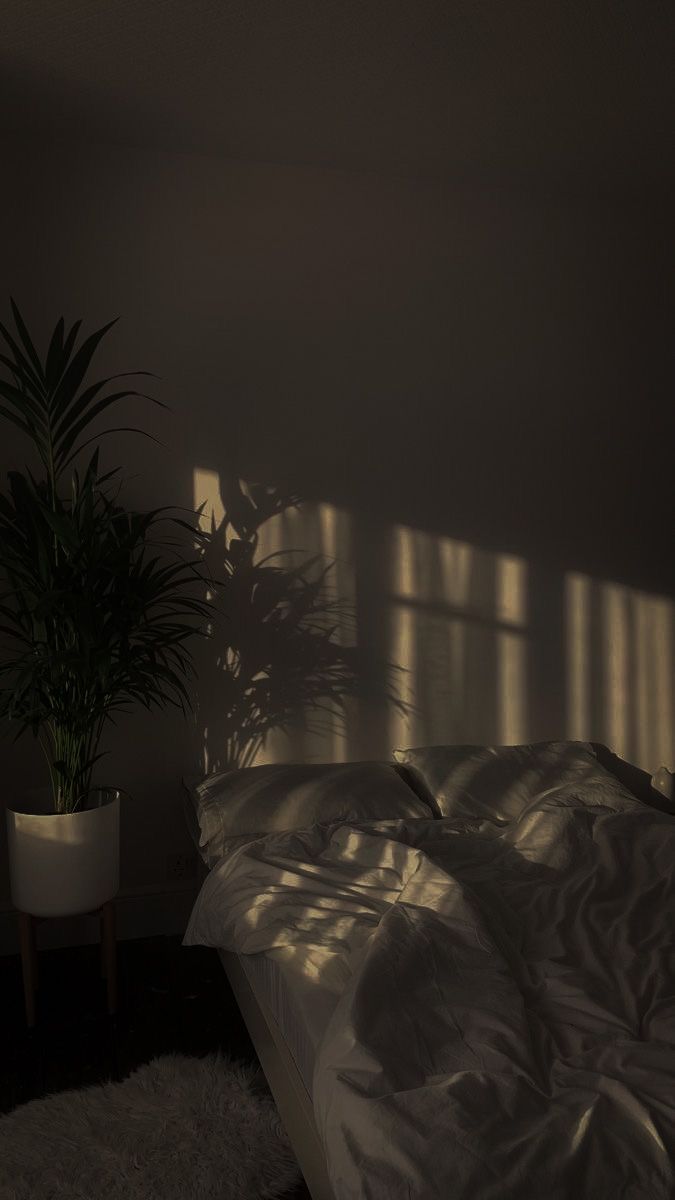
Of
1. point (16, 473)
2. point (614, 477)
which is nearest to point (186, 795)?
point (16, 473)

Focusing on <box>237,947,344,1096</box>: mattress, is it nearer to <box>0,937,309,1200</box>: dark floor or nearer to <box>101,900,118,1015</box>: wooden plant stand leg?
<box>0,937,309,1200</box>: dark floor

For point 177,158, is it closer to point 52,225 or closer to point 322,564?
point 52,225

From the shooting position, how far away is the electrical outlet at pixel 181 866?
3.46 metres

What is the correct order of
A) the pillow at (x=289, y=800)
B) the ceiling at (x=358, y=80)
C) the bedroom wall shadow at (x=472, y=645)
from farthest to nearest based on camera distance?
the bedroom wall shadow at (x=472, y=645) < the pillow at (x=289, y=800) < the ceiling at (x=358, y=80)

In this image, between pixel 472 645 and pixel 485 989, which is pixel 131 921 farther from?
pixel 485 989

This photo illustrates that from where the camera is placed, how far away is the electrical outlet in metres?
3.46

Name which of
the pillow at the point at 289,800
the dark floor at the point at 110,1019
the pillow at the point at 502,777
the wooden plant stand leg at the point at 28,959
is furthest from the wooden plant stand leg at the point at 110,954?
the pillow at the point at 502,777

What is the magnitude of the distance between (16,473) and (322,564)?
3.86ft

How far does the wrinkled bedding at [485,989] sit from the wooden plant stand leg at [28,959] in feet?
2.01

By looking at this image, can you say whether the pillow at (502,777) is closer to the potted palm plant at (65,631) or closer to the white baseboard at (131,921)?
the white baseboard at (131,921)

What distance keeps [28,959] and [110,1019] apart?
0.31m

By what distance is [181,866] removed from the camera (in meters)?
3.46

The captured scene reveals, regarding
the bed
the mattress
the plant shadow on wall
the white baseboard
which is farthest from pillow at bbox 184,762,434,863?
the mattress

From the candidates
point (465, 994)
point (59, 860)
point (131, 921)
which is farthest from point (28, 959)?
point (465, 994)
